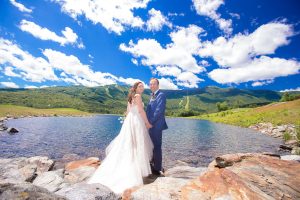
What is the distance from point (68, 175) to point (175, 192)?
8699 millimetres


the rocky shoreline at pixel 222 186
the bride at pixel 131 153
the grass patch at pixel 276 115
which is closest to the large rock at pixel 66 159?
the bride at pixel 131 153

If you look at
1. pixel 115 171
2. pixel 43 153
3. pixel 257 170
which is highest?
pixel 257 170

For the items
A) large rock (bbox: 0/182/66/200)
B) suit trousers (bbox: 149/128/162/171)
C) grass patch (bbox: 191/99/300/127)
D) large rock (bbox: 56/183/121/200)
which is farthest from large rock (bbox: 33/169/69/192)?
grass patch (bbox: 191/99/300/127)

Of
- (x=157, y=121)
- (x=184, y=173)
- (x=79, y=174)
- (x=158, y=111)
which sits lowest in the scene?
(x=79, y=174)

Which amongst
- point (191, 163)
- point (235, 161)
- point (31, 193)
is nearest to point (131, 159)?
point (235, 161)

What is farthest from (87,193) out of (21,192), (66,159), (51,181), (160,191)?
(66,159)

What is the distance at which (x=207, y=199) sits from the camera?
710 centimetres

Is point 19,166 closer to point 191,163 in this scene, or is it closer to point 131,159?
point 131,159

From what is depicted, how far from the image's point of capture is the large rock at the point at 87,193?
7.23 metres

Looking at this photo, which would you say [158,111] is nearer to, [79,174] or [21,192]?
[79,174]

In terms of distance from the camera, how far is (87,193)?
7.51 metres

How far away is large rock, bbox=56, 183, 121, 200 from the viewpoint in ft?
23.7

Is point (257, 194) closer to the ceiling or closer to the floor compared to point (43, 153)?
closer to the ceiling

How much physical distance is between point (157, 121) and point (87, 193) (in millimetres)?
5814
